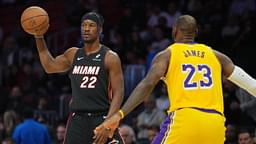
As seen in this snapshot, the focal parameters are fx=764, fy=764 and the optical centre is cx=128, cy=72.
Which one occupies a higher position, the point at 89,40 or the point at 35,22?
the point at 35,22

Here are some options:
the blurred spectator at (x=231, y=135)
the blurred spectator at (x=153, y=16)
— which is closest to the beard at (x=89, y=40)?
the blurred spectator at (x=231, y=135)

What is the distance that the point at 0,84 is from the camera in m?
17.3

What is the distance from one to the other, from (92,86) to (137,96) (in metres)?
1.38

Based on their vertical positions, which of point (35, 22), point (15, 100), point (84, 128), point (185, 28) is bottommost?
point (15, 100)

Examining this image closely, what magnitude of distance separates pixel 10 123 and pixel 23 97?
1.86 meters

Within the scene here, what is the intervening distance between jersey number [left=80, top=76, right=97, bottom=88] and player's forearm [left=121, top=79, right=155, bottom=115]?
1.35 metres

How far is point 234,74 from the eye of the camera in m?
7.04

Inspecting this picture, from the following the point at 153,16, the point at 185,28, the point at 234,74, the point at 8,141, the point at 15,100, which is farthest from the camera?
the point at 153,16

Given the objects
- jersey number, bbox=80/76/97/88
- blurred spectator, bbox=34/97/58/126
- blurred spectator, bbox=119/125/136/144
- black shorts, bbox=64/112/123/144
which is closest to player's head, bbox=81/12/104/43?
jersey number, bbox=80/76/97/88

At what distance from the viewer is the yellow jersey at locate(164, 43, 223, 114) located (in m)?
6.66

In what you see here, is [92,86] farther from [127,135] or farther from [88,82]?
[127,135]

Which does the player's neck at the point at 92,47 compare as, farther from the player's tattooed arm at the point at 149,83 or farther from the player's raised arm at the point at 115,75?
the player's tattooed arm at the point at 149,83

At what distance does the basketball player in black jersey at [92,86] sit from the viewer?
309 inches

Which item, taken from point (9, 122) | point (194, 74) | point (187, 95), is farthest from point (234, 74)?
point (9, 122)
